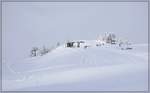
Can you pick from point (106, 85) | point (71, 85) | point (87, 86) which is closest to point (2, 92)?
point (71, 85)

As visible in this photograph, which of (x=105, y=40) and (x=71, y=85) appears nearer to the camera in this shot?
(x=71, y=85)

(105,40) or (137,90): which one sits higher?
(105,40)

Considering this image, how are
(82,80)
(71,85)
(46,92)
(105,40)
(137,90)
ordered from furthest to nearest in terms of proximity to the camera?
(105,40) < (82,80) < (71,85) < (46,92) < (137,90)

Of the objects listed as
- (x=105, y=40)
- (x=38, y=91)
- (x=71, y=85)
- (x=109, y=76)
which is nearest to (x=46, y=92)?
→ (x=38, y=91)

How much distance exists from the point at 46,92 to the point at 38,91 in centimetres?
48

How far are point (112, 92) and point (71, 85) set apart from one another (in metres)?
2.64

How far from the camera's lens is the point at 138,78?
11.8 meters

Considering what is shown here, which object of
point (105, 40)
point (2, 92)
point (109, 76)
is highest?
point (105, 40)

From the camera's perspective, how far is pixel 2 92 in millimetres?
12188

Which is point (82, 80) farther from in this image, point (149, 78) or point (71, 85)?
point (149, 78)

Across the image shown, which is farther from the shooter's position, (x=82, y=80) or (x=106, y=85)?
(x=82, y=80)

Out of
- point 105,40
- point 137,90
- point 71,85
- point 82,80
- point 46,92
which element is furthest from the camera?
point 105,40

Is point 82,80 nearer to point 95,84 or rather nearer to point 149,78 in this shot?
point 95,84

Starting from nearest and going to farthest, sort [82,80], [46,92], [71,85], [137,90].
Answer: [137,90] → [46,92] → [71,85] → [82,80]
